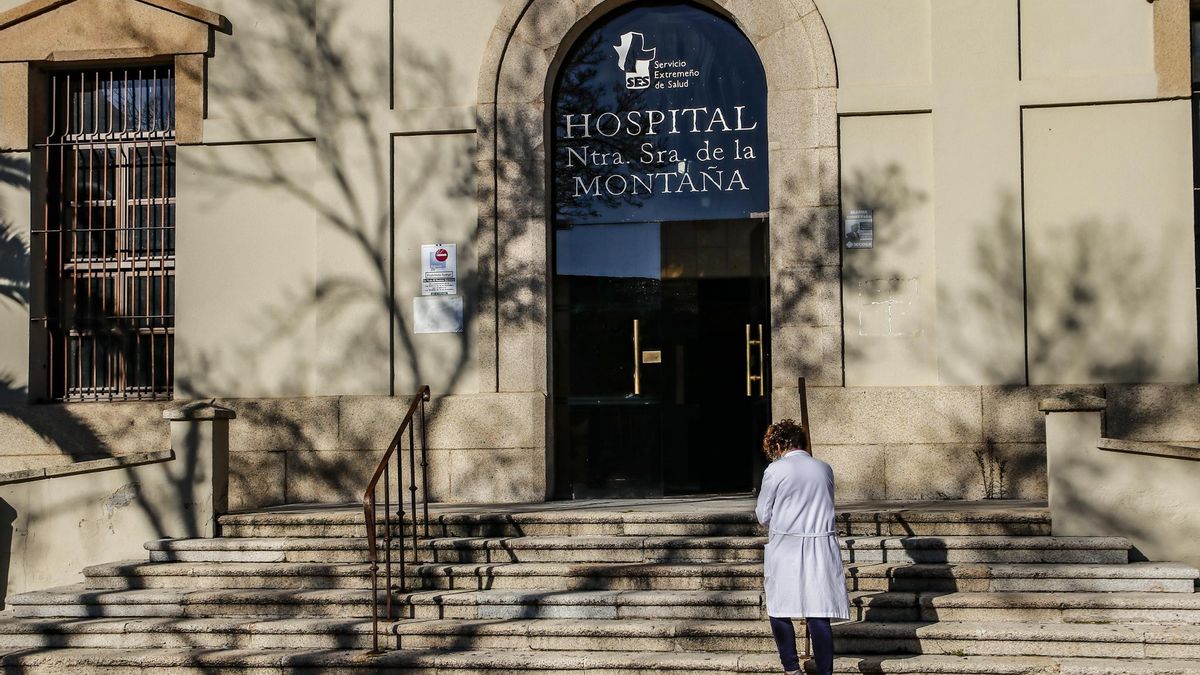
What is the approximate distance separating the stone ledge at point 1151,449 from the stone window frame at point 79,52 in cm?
747

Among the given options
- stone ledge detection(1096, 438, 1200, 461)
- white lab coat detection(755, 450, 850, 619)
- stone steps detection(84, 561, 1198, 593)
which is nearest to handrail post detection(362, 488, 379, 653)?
stone steps detection(84, 561, 1198, 593)

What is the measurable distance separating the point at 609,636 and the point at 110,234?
630cm

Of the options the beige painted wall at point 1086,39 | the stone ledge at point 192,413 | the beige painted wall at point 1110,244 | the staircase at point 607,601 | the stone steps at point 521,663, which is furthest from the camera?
the beige painted wall at point 1086,39

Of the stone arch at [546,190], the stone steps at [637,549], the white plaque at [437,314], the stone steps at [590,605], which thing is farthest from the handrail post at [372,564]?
the white plaque at [437,314]

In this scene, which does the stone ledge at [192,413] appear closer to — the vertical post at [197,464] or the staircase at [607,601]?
the vertical post at [197,464]

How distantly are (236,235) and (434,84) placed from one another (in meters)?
2.08

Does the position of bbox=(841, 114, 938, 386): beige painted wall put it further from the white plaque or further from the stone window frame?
the stone window frame

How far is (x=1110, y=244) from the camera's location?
10055 mm

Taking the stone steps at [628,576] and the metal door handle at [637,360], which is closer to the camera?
the stone steps at [628,576]

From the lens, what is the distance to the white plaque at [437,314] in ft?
35.8

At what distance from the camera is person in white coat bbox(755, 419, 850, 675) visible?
22.1 ft

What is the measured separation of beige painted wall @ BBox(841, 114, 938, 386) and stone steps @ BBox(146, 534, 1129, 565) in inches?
78.7

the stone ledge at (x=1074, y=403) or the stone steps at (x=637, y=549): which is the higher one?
Result: the stone ledge at (x=1074, y=403)

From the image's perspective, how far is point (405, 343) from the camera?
11.0m
